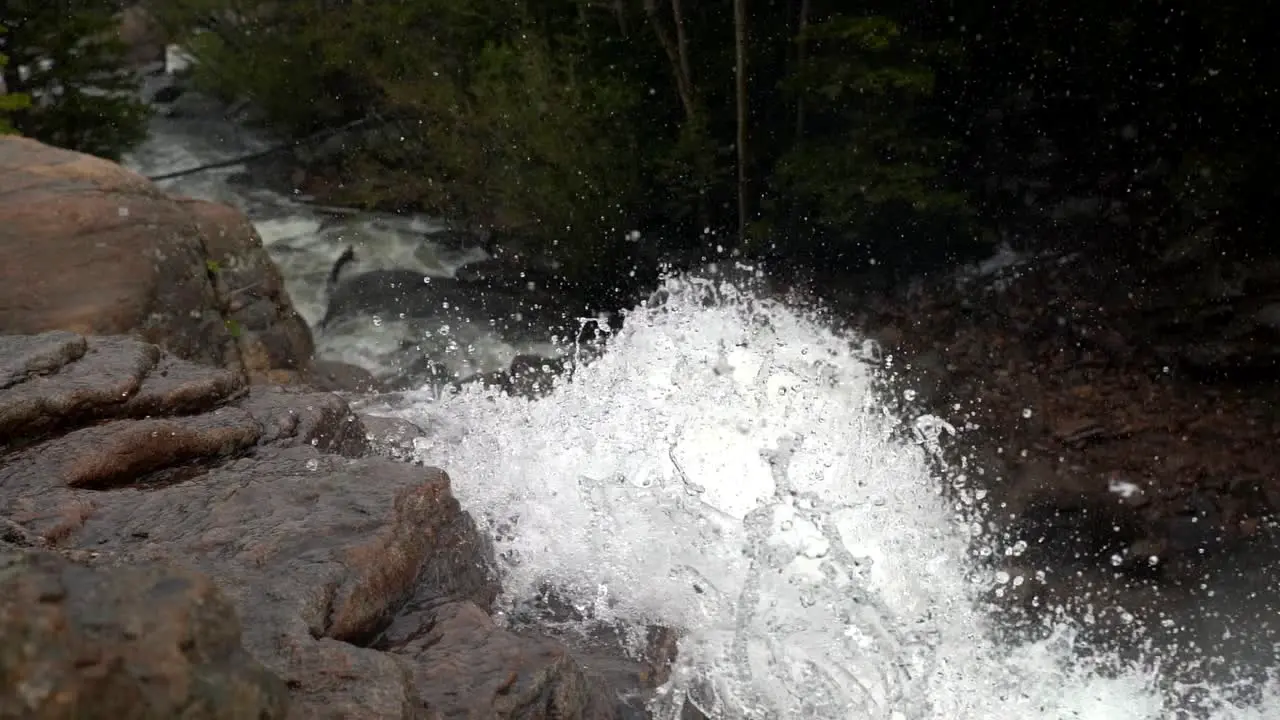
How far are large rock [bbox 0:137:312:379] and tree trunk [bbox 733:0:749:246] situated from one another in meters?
4.19

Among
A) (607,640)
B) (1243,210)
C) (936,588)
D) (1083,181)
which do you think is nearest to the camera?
(607,640)

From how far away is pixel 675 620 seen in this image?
362 cm

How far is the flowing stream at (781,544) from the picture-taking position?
3.55m

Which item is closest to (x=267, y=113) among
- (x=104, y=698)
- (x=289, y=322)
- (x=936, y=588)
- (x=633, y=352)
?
(x=289, y=322)

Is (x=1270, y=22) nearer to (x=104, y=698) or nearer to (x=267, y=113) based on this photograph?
(x=104, y=698)

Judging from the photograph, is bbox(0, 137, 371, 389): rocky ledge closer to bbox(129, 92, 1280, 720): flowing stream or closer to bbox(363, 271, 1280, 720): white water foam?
bbox(129, 92, 1280, 720): flowing stream

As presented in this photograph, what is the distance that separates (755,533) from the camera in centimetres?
385

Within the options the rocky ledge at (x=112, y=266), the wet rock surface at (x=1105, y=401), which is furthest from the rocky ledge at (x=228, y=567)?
the wet rock surface at (x=1105, y=401)

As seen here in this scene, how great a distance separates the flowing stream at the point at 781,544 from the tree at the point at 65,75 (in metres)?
5.38

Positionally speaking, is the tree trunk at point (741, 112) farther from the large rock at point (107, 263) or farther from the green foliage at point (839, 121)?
the large rock at point (107, 263)

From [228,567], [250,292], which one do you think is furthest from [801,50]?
[228,567]

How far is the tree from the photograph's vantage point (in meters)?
8.84

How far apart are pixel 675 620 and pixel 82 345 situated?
248cm

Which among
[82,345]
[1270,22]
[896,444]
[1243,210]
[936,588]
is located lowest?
[82,345]
